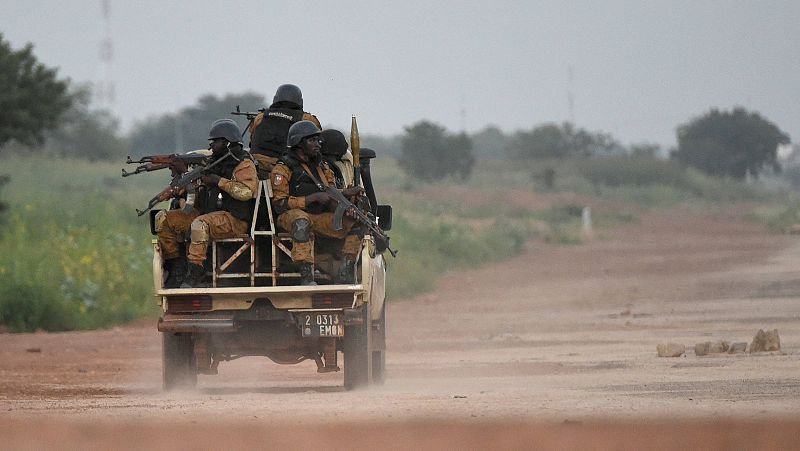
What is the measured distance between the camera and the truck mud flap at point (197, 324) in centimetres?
1616

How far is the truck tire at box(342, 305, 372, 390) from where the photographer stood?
54.5 feet

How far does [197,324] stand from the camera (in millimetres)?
16172

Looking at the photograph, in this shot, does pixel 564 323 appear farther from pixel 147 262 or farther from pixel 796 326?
pixel 147 262

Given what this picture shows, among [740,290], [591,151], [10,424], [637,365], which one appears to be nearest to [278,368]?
[637,365]

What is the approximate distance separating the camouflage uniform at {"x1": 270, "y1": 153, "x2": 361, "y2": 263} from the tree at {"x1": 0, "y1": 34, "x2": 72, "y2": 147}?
84.4ft

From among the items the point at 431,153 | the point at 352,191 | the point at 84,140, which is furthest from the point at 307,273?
the point at 84,140

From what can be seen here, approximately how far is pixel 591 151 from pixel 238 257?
126 m

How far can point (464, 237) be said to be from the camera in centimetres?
5375

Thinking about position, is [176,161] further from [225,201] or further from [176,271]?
[176,271]

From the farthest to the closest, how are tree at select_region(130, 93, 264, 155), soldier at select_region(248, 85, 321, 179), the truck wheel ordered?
tree at select_region(130, 93, 264, 155)
soldier at select_region(248, 85, 321, 179)
the truck wheel

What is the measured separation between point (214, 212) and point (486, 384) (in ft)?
10.3

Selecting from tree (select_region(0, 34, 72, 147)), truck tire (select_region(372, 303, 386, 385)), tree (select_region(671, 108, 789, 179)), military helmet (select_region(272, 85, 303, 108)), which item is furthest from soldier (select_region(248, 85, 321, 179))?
tree (select_region(671, 108, 789, 179))

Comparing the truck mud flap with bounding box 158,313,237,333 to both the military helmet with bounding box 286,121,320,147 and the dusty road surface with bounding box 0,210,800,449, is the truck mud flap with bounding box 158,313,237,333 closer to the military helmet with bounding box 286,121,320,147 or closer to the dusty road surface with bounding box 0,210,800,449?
the dusty road surface with bounding box 0,210,800,449


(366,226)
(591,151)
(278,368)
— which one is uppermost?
(591,151)
